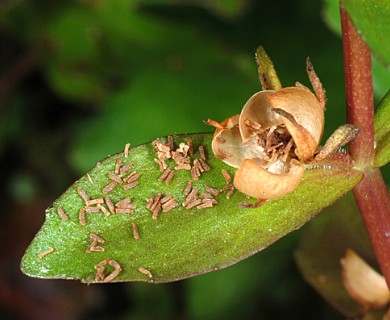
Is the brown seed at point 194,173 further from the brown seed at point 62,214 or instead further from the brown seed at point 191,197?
the brown seed at point 62,214

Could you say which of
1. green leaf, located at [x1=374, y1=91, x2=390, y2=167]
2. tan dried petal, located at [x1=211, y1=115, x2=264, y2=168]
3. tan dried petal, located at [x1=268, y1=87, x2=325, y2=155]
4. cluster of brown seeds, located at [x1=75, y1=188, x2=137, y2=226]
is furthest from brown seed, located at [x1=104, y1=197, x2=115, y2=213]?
green leaf, located at [x1=374, y1=91, x2=390, y2=167]

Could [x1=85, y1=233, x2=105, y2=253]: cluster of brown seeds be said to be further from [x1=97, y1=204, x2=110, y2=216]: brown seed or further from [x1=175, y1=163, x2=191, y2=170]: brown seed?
[x1=175, y1=163, x2=191, y2=170]: brown seed

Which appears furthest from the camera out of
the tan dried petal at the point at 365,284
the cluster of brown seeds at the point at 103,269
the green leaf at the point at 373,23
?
the tan dried petal at the point at 365,284

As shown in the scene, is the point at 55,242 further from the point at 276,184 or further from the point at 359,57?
the point at 359,57

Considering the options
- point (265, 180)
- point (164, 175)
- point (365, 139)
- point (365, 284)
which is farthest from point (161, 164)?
point (365, 284)

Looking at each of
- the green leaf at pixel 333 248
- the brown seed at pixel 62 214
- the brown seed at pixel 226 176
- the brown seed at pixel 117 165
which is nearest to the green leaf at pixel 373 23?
the brown seed at pixel 226 176

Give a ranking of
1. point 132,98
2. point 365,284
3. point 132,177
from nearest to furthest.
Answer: point 132,177
point 365,284
point 132,98

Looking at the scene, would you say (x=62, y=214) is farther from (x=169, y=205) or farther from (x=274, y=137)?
(x=274, y=137)
